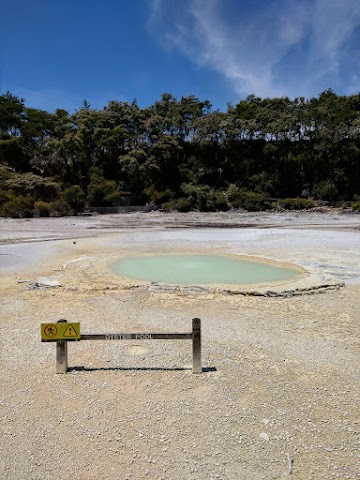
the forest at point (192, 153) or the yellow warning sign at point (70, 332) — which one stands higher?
the forest at point (192, 153)

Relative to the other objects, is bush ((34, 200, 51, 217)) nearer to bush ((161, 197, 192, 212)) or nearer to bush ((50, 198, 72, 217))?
bush ((50, 198, 72, 217))

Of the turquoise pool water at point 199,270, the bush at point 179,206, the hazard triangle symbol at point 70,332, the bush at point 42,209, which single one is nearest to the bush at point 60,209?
the bush at point 42,209

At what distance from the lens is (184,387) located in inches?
199

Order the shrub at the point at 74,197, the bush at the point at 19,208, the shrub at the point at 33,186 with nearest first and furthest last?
the bush at the point at 19,208 < the shrub at the point at 33,186 < the shrub at the point at 74,197

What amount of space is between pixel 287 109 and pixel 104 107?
95.9 feet

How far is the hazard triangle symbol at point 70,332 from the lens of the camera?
5.25 meters

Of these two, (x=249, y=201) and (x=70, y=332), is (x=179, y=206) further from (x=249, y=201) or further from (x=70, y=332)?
(x=70, y=332)

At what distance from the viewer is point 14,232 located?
87.7 ft

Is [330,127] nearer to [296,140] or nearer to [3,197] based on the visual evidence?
[296,140]

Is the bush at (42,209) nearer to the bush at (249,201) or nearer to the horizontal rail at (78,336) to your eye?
the bush at (249,201)

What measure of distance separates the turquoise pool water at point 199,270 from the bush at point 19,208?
27.6 m

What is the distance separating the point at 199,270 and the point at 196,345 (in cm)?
784

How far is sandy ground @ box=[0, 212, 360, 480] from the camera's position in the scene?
3.75m

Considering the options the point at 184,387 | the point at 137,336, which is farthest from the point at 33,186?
the point at 184,387
